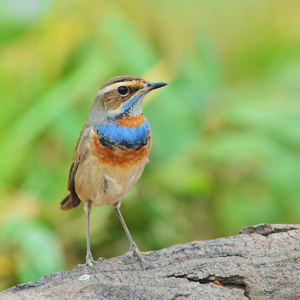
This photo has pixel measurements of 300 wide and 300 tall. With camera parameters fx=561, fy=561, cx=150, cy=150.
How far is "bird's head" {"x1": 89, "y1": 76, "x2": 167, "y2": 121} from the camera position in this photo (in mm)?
4012

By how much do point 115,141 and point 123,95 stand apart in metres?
0.34

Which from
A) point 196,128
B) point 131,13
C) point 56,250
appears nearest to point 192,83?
point 196,128

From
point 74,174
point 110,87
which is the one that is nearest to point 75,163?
point 74,174

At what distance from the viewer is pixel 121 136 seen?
3988mm

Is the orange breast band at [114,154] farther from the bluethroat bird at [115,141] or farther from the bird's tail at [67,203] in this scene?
the bird's tail at [67,203]

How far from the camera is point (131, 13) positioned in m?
7.50

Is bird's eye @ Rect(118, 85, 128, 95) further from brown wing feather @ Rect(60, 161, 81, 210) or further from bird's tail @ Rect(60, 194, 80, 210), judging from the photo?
bird's tail @ Rect(60, 194, 80, 210)

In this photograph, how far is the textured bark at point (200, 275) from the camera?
333 cm

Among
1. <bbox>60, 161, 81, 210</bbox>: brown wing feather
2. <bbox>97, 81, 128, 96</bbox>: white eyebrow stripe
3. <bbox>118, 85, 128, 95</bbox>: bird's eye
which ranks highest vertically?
<bbox>97, 81, 128, 96</bbox>: white eyebrow stripe

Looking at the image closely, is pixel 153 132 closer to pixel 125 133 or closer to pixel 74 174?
pixel 74 174

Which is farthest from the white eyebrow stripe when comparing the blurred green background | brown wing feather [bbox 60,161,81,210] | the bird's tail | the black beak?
the blurred green background

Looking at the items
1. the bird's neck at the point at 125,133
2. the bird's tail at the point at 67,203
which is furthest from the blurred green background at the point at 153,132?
the bird's neck at the point at 125,133

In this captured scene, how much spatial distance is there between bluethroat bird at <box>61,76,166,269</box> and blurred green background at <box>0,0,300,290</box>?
4.48ft

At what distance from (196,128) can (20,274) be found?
253cm
